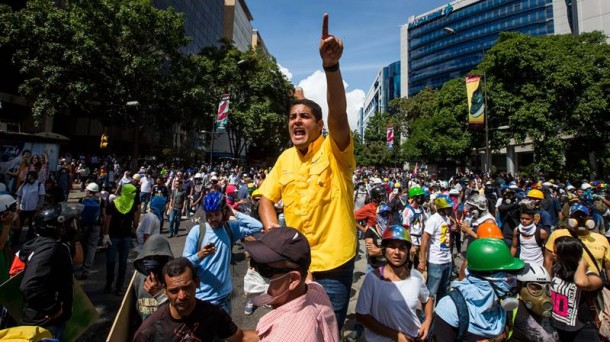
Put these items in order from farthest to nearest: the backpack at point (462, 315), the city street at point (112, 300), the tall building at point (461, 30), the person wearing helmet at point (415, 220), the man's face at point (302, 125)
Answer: the tall building at point (461, 30), the person wearing helmet at point (415, 220), the city street at point (112, 300), the backpack at point (462, 315), the man's face at point (302, 125)

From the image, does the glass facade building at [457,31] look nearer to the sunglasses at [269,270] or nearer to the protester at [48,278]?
the protester at [48,278]

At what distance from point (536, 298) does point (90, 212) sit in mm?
7105

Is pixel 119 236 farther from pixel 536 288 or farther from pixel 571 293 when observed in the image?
pixel 571 293

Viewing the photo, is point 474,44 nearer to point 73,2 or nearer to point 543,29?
point 543,29

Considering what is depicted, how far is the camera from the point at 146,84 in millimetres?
22516

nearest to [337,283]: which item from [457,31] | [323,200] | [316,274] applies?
[316,274]

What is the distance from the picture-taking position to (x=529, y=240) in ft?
17.1

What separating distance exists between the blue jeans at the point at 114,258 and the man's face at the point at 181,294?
4.44 metres

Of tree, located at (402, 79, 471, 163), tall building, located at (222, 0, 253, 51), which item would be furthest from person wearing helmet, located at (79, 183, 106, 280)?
tall building, located at (222, 0, 253, 51)

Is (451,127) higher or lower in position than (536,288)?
higher

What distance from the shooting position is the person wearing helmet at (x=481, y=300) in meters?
2.25

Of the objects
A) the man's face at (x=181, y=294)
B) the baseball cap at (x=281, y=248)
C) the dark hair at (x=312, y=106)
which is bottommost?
the man's face at (x=181, y=294)

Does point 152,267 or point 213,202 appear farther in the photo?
point 213,202

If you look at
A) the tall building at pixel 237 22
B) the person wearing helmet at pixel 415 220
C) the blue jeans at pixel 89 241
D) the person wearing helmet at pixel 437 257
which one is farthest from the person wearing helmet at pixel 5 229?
the tall building at pixel 237 22
